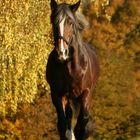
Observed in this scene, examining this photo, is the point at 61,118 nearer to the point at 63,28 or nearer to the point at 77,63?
the point at 77,63

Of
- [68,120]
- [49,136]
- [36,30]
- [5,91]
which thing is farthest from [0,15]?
[49,136]

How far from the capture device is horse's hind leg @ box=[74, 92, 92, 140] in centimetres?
973

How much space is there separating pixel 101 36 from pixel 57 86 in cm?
2770

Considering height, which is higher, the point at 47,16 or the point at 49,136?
the point at 47,16

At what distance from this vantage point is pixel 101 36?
37.1 meters

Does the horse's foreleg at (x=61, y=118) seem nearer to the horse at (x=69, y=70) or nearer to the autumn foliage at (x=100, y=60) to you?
the horse at (x=69, y=70)

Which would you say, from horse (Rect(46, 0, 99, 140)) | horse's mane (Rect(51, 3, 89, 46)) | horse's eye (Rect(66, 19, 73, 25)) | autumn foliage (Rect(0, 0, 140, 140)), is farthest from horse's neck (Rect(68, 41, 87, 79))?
autumn foliage (Rect(0, 0, 140, 140))

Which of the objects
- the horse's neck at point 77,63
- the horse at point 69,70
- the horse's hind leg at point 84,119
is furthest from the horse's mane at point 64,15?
the horse's hind leg at point 84,119

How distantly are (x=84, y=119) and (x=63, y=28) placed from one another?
5.32 feet

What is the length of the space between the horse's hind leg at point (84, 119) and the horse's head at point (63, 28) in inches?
36.6

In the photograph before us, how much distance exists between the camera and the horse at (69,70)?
891 cm

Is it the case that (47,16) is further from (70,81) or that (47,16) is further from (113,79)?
(113,79)

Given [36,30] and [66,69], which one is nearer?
[66,69]

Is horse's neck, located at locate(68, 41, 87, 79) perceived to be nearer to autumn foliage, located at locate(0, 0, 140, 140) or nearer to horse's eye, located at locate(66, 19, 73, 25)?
horse's eye, located at locate(66, 19, 73, 25)
